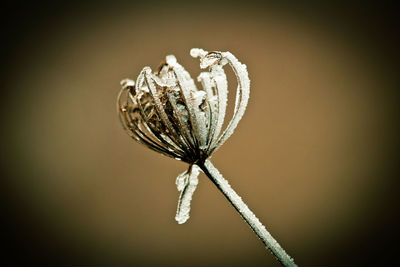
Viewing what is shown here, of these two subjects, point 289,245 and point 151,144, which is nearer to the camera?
point 151,144

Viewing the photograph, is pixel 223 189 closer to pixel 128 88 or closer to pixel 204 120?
pixel 204 120

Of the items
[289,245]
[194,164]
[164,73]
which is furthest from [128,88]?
[289,245]

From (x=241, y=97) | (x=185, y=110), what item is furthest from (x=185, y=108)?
(x=241, y=97)

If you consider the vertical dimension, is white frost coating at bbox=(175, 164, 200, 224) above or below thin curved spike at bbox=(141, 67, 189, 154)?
below

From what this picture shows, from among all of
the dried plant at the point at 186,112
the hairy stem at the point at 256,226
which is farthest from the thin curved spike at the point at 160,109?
the hairy stem at the point at 256,226

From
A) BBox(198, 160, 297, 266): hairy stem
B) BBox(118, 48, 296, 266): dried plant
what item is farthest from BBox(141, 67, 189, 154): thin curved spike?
BBox(198, 160, 297, 266): hairy stem

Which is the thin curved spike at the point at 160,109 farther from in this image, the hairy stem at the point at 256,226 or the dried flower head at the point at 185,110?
the hairy stem at the point at 256,226

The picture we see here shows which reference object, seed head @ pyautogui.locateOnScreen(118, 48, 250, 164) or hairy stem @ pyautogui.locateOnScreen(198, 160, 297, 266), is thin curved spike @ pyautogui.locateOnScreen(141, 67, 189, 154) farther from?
hairy stem @ pyautogui.locateOnScreen(198, 160, 297, 266)
